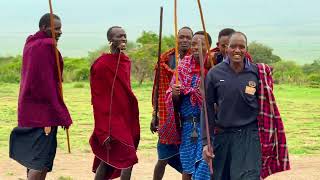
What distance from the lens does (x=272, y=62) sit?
2057 inches

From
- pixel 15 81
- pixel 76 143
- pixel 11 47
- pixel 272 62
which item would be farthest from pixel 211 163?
pixel 11 47

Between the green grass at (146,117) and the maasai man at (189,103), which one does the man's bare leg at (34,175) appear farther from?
the green grass at (146,117)

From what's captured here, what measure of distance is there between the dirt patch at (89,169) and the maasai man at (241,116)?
11.4ft

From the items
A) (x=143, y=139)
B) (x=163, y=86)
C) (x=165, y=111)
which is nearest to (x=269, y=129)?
(x=165, y=111)

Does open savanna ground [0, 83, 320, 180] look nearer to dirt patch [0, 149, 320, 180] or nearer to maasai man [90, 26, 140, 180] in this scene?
dirt patch [0, 149, 320, 180]

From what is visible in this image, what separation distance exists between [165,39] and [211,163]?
109 ft

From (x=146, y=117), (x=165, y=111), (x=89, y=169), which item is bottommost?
Answer: (x=146, y=117)

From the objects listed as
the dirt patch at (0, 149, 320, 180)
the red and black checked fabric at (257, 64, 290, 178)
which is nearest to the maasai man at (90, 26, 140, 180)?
the red and black checked fabric at (257, 64, 290, 178)

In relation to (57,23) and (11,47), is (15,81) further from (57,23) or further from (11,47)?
(11,47)

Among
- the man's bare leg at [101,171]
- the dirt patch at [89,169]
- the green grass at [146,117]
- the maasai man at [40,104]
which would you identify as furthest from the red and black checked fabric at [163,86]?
the green grass at [146,117]

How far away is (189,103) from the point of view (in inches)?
297

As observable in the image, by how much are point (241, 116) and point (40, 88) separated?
82.6 inches

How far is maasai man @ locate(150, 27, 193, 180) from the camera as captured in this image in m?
7.92

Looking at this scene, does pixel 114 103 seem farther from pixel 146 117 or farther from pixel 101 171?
pixel 146 117
